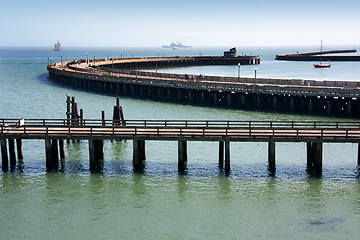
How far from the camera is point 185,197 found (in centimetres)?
2930

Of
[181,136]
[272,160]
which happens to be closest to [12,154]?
[181,136]

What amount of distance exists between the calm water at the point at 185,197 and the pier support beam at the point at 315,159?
0.73 metres

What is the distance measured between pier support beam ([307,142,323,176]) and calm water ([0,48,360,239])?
2.38 feet

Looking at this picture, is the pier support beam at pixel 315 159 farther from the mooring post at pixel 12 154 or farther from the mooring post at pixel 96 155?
the mooring post at pixel 12 154

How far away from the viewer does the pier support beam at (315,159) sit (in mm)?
32950

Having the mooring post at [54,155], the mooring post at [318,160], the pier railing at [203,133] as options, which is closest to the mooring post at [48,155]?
the mooring post at [54,155]

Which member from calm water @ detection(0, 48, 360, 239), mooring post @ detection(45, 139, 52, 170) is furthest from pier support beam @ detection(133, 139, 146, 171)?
mooring post @ detection(45, 139, 52, 170)

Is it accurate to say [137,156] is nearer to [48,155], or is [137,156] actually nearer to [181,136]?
[181,136]

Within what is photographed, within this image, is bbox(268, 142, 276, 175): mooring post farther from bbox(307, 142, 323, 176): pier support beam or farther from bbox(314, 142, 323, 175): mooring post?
bbox(314, 142, 323, 175): mooring post

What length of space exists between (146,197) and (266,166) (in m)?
10.2

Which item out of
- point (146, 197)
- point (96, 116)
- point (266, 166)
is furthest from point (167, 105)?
point (146, 197)

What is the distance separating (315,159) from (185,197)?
983 centimetres

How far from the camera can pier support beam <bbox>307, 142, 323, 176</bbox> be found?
33.0m

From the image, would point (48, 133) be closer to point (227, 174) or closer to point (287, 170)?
point (227, 174)
